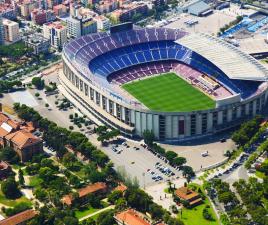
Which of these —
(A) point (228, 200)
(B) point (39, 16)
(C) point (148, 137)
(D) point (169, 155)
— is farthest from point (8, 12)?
(A) point (228, 200)

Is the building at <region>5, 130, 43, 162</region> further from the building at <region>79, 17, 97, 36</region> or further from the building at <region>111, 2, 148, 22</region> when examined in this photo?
the building at <region>111, 2, 148, 22</region>

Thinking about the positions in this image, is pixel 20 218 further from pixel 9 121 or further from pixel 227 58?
pixel 227 58

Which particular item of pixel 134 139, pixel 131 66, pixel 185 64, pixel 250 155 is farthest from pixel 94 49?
pixel 250 155

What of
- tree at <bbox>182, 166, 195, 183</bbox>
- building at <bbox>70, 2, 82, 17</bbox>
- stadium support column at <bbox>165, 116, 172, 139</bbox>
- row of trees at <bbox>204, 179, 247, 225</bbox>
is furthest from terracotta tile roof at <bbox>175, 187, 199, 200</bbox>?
building at <bbox>70, 2, 82, 17</bbox>

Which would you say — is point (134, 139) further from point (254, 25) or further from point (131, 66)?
point (254, 25)

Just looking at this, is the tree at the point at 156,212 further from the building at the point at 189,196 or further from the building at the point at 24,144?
the building at the point at 24,144
